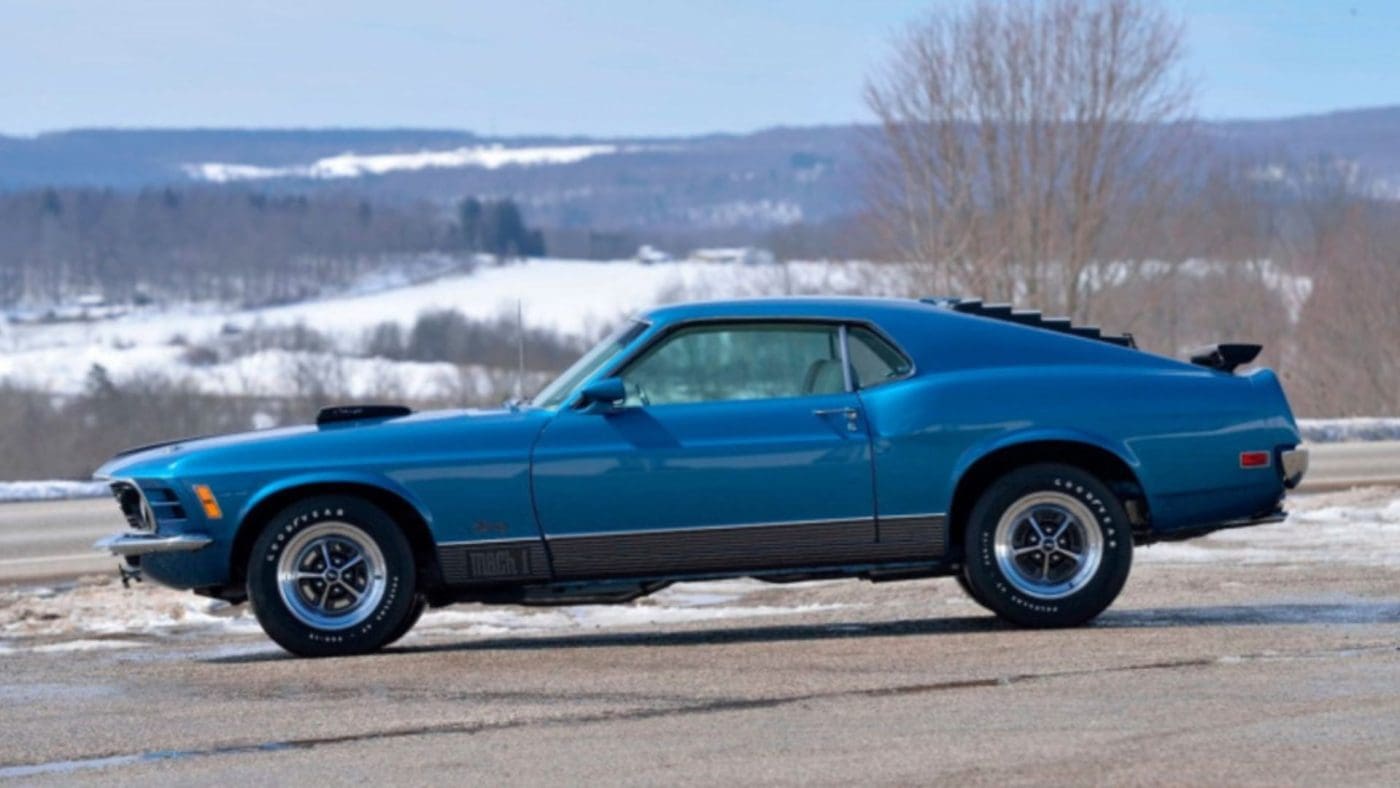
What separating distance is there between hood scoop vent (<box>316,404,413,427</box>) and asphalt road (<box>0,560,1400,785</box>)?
1.01m

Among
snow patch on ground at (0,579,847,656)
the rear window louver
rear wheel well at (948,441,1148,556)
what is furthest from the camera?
snow patch on ground at (0,579,847,656)

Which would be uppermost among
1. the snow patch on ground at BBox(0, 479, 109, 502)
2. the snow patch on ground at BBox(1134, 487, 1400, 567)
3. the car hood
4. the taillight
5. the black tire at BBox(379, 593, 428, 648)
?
the car hood

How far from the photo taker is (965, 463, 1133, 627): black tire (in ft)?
29.7

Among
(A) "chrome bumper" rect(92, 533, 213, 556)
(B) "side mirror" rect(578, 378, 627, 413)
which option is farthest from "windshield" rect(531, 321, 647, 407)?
(A) "chrome bumper" rect(92, 533, 213, 556)

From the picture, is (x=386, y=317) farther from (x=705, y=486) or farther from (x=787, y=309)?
(x=705, y=486)

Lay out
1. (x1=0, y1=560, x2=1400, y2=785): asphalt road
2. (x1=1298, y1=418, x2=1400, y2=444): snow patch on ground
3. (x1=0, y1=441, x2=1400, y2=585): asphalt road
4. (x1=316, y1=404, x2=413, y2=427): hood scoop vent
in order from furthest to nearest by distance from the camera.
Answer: (x1=1298, y1=418, x2=1400, y2=444): snow patch on ground, (x1=0, y1=441, x2=1400, y2=585): asphalt road, (x1=316, y1=404, x2=413, y2=427): hood scoop vent, (x1=0, y1=560, x2=1400, y2=785): asphalt road

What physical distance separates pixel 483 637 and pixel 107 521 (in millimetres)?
9361

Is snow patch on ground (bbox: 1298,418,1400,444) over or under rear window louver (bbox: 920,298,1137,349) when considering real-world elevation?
under

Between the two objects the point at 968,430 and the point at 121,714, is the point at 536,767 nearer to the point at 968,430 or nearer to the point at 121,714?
the point at 121,714

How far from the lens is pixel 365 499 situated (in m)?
9.03

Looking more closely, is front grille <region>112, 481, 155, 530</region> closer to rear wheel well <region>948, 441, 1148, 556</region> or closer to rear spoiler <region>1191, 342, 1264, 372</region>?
rear wheel well <region>948, 441, 1148, 556</region>

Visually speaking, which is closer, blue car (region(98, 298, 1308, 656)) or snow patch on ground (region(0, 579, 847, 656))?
blue car (region(98, 298, 1308, 656))

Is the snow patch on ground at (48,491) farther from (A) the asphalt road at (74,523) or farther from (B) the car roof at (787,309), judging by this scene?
(B) the car roof at (787,309)

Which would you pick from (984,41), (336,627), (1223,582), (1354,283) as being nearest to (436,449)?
(336,627)
